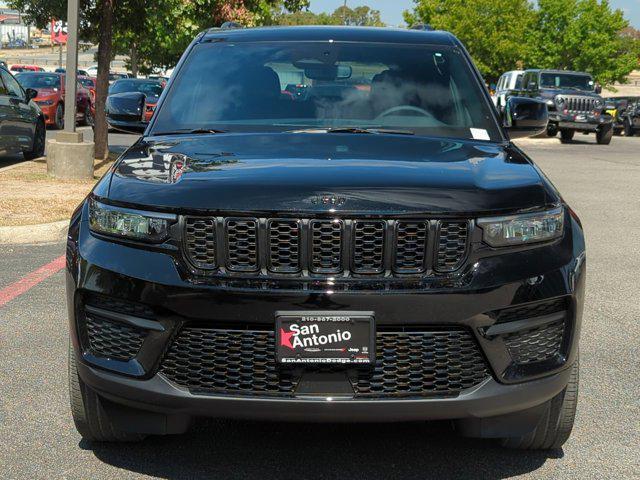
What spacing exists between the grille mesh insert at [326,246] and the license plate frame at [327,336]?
0.17 metres

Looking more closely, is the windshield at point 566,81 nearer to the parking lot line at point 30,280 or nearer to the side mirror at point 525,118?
the parking lot line at point 30,280

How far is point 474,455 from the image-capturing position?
4.16 metres

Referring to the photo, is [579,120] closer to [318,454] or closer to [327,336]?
[318,454]

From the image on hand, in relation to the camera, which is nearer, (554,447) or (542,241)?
(542,241)

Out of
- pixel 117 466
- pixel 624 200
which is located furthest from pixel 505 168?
pixel 624 200

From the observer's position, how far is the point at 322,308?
11.2 feet

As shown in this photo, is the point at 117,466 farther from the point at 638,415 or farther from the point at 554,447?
the point at 638,415

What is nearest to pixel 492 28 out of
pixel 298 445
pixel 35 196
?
pixel 35 196

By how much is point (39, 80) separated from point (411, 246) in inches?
1015

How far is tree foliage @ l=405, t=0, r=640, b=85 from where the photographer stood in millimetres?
64625

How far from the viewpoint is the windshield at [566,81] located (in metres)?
30.6

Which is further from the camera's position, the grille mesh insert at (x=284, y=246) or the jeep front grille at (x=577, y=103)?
the jeep front grille at (x=577, y=103)

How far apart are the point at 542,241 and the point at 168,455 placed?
5.50 feet

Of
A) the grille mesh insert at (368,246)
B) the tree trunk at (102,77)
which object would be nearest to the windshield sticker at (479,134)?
the grille mesh insert at (368,246)
